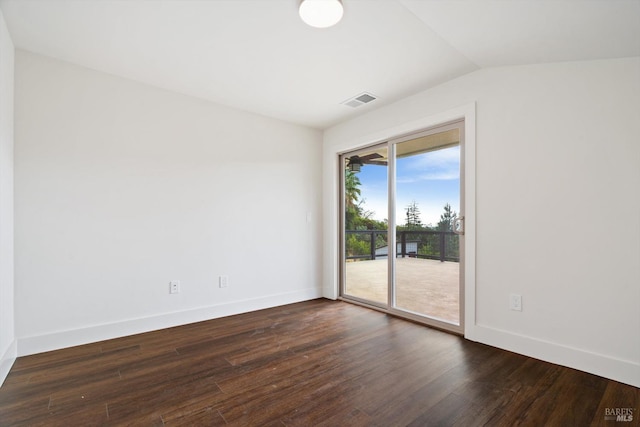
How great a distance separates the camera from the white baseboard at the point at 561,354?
A: 1.90 m

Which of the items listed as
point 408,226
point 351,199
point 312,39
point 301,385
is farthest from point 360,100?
point 301,385

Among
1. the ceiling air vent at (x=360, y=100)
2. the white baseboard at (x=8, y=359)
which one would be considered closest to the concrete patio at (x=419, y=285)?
the ceiling air vent at (x=360, y=100)

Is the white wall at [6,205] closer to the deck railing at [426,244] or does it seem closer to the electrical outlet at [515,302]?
the deck railing at [426,244]

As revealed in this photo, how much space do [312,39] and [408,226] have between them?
2114 millimetres

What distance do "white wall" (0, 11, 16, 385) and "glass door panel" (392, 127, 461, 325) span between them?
3349 millimetres

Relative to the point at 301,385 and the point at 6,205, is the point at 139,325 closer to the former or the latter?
the point at 6,205

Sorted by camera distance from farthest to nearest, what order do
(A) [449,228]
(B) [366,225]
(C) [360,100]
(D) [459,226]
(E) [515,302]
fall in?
1. (B) [366,225]
2. (C) [360,100]
3. (A) [449,228]
4. (D) [459,226]
5. (E) [515,302]

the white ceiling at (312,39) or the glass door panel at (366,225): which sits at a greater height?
the white ceiling at (312,39)

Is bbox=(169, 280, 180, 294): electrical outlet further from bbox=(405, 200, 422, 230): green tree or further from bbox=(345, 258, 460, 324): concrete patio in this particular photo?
bbox=(405, 200, 422, 230): green tree

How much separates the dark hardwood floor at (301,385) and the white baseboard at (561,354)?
7 centimetres

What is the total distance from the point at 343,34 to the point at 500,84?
4.66 ft

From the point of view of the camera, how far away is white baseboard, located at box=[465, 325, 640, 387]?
1896mm

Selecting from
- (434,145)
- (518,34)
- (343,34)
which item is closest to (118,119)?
(343,34)

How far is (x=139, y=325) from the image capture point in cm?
279
